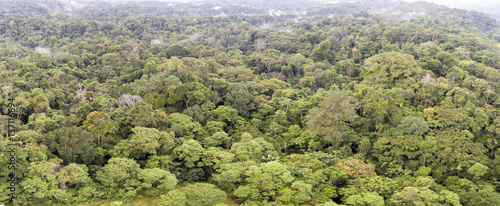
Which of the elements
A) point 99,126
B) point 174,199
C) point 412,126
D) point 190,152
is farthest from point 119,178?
point 412,126

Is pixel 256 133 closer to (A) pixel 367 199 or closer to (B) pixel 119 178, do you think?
(A) pixel 367 199

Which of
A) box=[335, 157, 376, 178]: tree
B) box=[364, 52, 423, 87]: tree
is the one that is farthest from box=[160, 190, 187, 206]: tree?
box=[364, 52, 423, 87]: tree

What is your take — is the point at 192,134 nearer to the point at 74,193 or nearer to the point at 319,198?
the point at 74,193

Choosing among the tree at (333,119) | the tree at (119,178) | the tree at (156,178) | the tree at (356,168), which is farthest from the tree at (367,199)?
the tree at (119,178)

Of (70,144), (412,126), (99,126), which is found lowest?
(70,144)

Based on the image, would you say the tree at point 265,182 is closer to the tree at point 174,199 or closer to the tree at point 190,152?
the tree at point 174,199

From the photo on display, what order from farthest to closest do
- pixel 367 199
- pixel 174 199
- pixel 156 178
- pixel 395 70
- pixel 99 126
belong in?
pixel 395 70, pixel 99 126, pixel 156 178, pixel 367 199, pixel 174 199

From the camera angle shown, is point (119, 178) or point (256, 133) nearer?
point (119, 178)

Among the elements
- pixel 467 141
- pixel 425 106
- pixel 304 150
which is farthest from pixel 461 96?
pixel 304 150

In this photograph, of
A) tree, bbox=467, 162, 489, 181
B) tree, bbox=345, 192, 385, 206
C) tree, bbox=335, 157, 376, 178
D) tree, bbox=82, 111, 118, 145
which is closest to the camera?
tree, bbox=345, 192, 385, 206

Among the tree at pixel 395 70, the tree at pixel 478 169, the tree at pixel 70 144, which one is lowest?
the tree at pixel 478 169

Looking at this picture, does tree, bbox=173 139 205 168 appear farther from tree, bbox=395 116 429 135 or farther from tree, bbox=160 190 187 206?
tree, bbox=395 116 429 135
